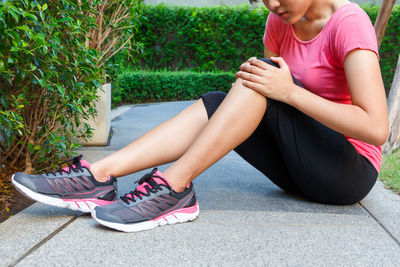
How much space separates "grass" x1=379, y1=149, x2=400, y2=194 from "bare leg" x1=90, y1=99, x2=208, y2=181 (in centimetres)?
132

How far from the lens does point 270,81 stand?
1.57m

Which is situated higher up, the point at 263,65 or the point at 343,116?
the point at 263,65

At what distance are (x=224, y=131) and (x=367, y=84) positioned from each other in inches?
21.8

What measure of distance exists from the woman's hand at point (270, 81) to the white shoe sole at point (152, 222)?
1.90 ft

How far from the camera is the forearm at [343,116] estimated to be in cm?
153

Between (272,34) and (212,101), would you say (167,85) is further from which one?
(212,101)

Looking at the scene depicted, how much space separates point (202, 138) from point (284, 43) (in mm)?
690

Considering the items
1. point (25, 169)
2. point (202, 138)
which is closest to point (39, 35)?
point (202, 138)

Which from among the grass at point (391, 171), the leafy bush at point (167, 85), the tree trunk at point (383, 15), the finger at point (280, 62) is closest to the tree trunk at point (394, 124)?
the grass at point (391, 171)

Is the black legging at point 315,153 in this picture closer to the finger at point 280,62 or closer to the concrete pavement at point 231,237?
the finger at point 280,62

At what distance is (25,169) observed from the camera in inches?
93.8

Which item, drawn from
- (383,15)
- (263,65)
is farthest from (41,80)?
(383,15)

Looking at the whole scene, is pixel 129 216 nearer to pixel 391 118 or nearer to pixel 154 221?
pixel 154 221

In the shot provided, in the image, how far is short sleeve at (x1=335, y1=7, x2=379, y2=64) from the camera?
60.2 inches
